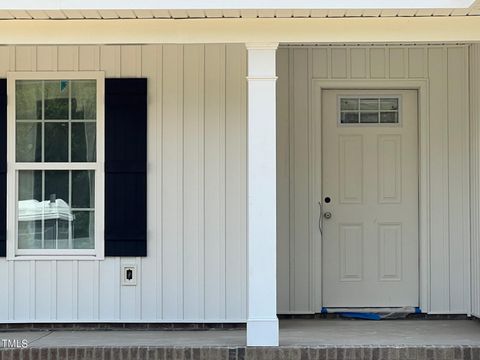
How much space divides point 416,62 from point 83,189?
333 centimetres

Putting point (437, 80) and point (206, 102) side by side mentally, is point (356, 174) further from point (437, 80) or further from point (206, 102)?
point (206, 102)

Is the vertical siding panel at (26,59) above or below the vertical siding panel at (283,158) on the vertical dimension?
above

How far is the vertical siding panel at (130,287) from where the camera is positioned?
7160 mm

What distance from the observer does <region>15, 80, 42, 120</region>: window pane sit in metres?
7.21

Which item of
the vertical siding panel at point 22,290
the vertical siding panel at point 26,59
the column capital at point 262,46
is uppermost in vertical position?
the vertical siding panel at point 26,59

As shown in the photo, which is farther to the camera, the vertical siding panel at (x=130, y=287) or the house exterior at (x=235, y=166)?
the vertical siding panel at (x=130, y=287)

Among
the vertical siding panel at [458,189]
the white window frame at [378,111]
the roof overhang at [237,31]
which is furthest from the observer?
the white window frame at [378,111]

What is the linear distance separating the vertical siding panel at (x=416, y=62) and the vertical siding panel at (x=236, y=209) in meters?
1.67

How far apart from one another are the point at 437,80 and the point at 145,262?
3.22m

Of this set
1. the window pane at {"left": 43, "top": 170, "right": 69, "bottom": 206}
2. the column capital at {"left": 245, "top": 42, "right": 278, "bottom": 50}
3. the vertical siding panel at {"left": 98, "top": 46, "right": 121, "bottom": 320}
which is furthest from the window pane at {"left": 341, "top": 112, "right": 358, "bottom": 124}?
the window pane at {"left": 43, "top": 170, "right": 69, "bottom": 206}

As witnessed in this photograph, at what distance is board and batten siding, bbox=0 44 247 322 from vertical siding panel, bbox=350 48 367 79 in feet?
3.85

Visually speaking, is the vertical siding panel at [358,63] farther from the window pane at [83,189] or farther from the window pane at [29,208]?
the window pane at [29,208]

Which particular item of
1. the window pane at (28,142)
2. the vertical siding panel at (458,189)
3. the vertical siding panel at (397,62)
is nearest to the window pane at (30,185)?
the window pane at (28,142)
